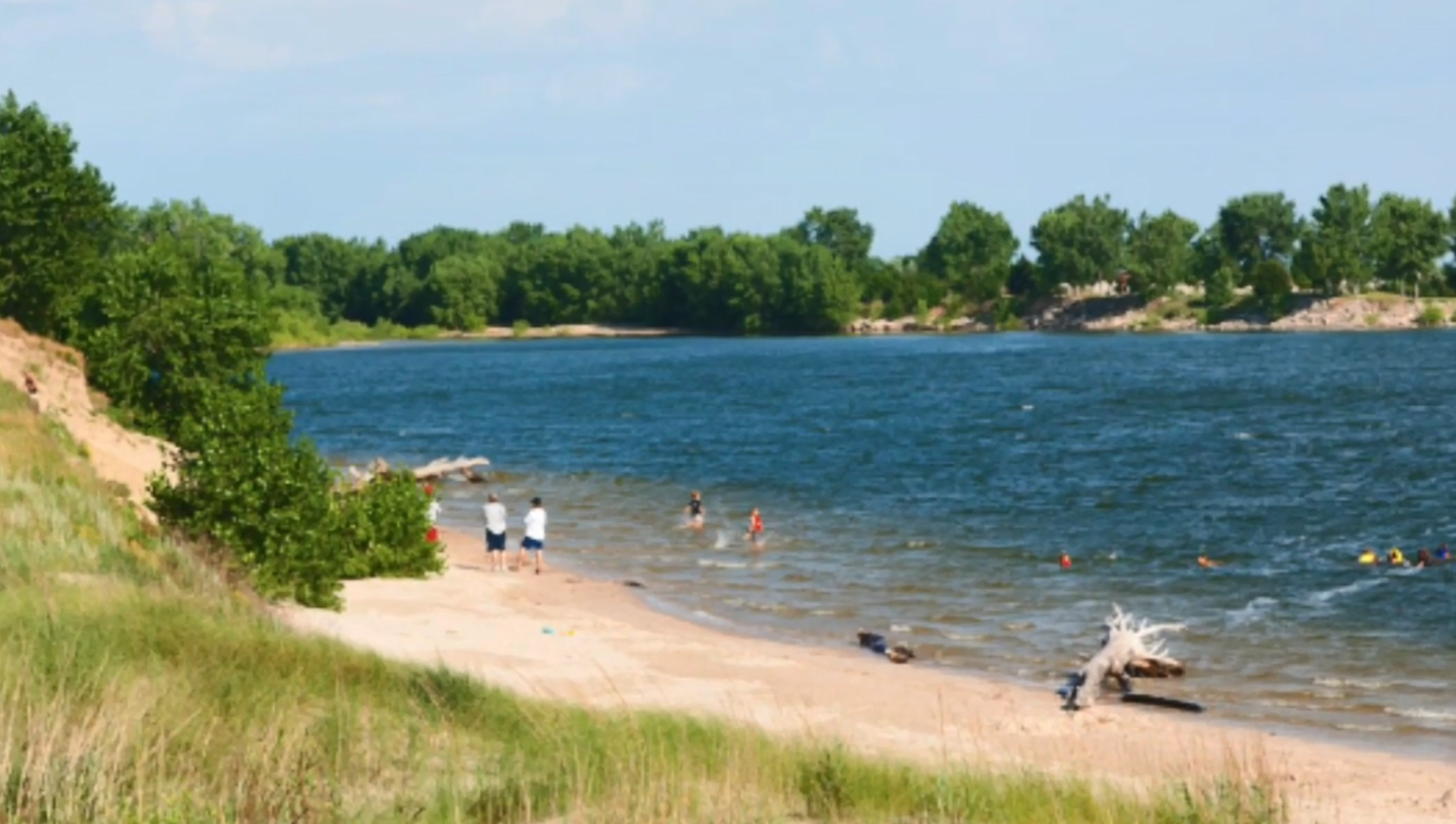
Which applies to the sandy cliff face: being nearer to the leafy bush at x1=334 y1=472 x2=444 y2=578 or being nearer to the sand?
the sand

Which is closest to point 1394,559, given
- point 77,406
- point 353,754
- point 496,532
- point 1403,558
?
point 1403,558

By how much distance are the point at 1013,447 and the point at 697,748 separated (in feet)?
152

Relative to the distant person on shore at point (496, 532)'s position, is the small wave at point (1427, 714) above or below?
below

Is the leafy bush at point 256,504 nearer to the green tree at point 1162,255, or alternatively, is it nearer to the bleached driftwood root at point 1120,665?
the bleached driftwood root at point 1120,665

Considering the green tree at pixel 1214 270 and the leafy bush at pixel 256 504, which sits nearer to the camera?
the leafy bush at pixel 256 504

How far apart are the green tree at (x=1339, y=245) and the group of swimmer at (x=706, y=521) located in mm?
123210

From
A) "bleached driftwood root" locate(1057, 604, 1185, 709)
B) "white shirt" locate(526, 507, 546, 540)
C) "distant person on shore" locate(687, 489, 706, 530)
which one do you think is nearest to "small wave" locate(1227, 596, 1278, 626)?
"bleached driftwood root" locate(1057, 604, 1185, 709)

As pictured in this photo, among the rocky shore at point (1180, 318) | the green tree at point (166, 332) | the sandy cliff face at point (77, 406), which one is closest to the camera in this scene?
the sandy cliff face at point (77, 406)

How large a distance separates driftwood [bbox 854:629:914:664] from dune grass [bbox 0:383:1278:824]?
11177mm

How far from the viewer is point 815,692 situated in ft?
67.4

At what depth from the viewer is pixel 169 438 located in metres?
37.4

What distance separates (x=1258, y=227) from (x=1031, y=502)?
14278 cm

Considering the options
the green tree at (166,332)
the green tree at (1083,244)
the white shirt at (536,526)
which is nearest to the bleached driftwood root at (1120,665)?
the white shirt at (536,526)

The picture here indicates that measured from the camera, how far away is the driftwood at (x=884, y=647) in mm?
23719
